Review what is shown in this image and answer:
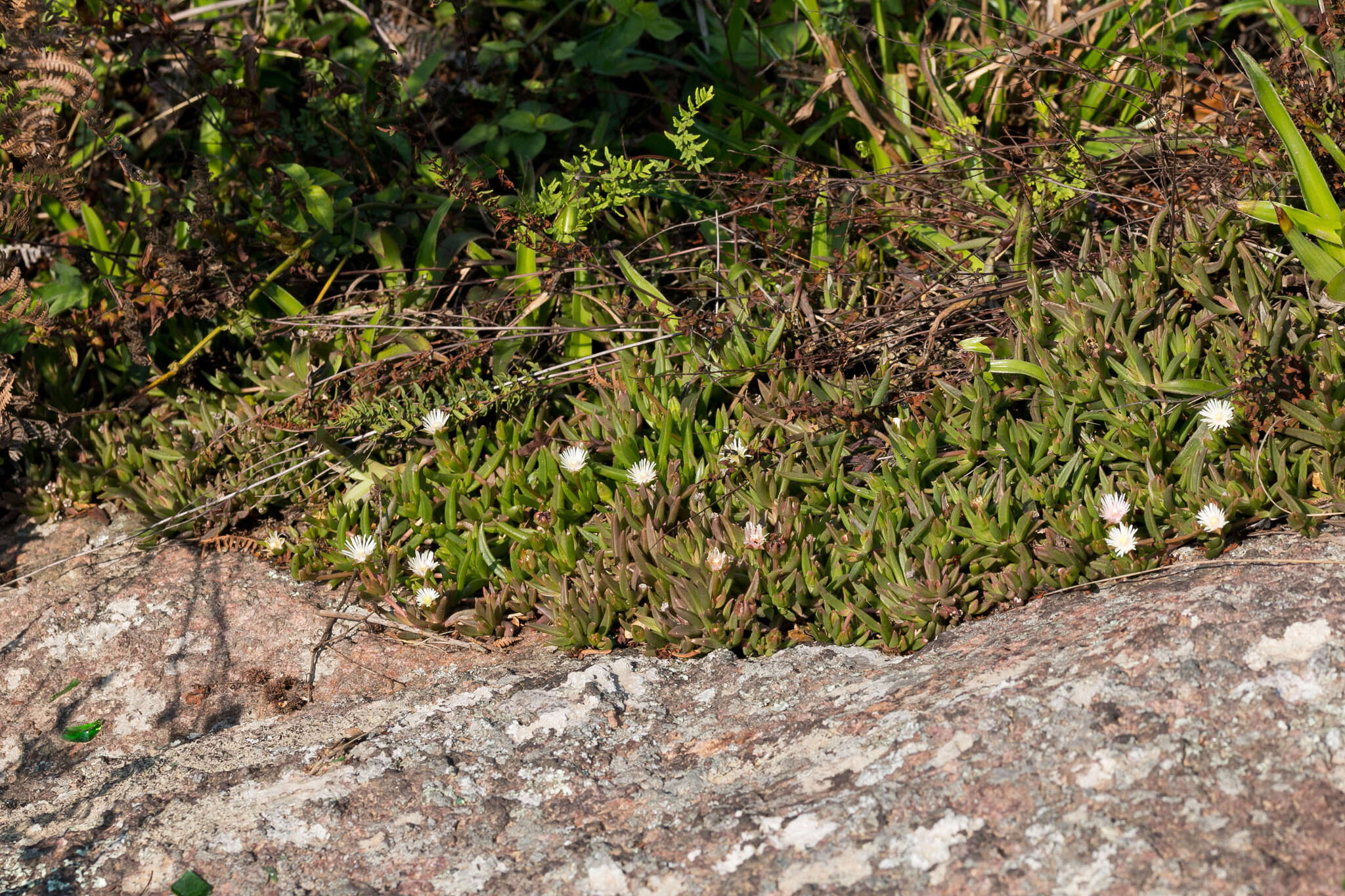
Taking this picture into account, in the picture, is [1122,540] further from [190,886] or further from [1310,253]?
[190,886]

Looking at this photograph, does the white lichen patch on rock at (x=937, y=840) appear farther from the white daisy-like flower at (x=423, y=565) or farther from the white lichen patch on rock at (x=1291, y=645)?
the white daisy-like flower at (x=423, y=565)

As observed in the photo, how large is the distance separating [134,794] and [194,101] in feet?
8.86

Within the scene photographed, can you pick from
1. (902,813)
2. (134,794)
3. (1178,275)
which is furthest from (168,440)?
(1178,275)

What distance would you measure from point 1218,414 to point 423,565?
81.0 inches

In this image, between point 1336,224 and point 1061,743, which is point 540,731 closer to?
point 1061,743

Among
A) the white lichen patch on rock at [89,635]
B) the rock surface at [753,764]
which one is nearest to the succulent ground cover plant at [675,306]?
the rock surface at [753,764]

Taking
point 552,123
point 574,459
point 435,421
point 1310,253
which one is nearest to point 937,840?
point 574,459

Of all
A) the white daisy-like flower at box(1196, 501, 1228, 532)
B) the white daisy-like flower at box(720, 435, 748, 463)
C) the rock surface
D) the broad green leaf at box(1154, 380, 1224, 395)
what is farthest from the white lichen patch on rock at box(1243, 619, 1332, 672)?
the white daisy-like flower at box(720, 435, 748, 463)

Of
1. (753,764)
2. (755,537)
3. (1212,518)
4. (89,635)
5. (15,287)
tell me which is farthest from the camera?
(15,287)

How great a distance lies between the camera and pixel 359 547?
3.05 m

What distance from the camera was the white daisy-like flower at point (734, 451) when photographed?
301 centimetres

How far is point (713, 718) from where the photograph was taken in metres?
2.34

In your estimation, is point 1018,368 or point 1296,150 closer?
point 1296,150

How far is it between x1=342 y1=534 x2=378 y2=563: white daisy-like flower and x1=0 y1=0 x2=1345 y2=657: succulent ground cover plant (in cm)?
3
